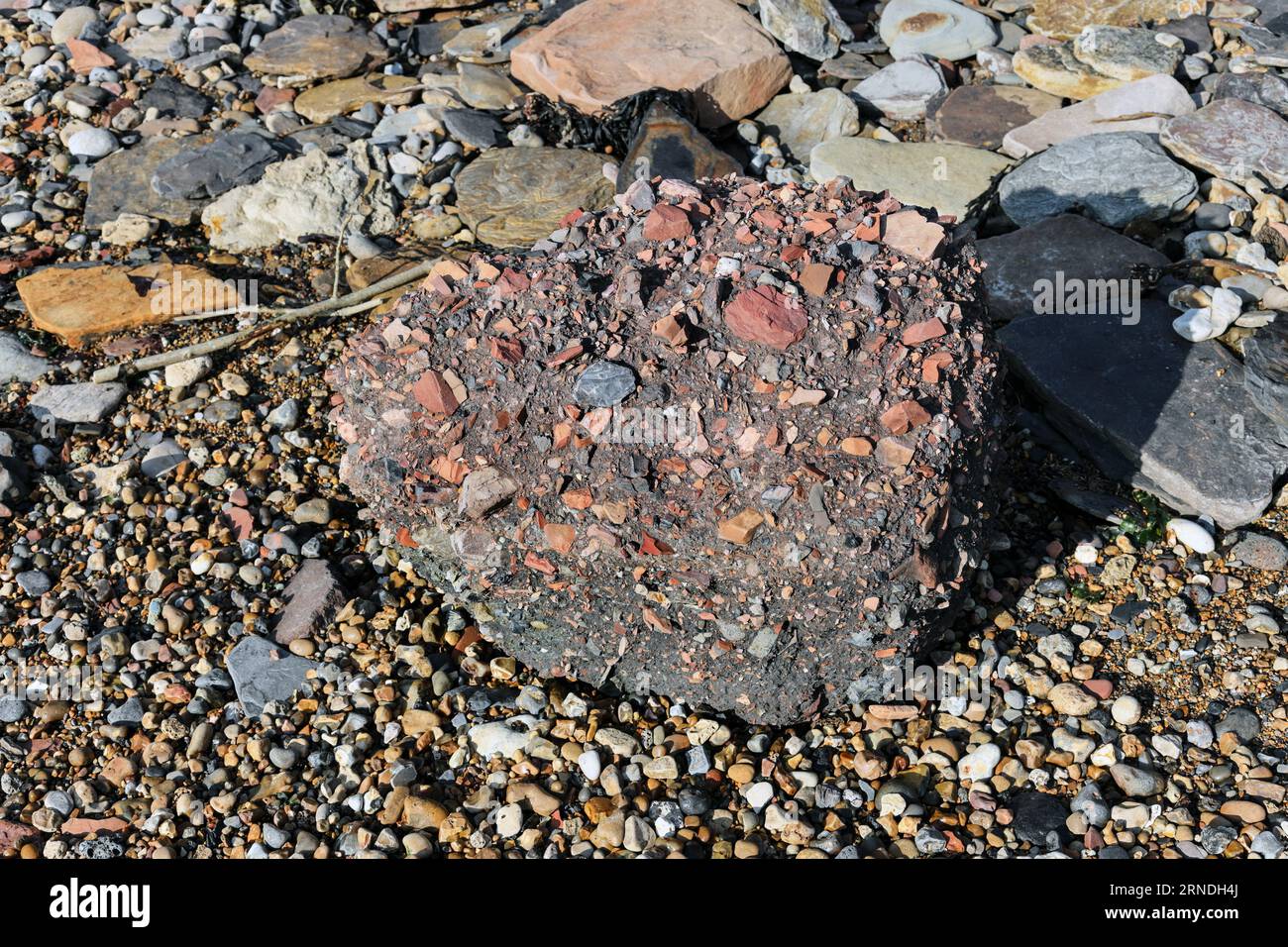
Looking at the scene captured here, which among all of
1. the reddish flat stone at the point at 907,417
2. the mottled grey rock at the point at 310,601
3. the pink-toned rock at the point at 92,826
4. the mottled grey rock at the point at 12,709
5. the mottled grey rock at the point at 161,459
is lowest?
the mottled grey rock at the point at 12,709

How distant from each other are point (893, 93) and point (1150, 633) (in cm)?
290

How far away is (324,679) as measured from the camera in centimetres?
293

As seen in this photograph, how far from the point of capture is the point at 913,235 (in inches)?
106

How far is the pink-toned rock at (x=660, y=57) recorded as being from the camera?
4.82m

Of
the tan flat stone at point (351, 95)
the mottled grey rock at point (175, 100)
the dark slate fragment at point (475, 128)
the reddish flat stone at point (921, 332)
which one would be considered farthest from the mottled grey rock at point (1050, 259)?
the mottled grey rock at point (175, 100)

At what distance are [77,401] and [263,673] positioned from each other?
1408 millimetres

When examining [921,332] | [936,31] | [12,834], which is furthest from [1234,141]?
[12,834]

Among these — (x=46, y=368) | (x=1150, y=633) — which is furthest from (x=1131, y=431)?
(x=46, y=368)

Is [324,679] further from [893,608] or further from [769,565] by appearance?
[893,608]

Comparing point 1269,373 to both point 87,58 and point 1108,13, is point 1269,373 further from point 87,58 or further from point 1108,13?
point 87,58

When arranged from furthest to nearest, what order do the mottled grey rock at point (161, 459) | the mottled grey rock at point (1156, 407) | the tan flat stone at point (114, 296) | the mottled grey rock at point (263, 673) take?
the tan flat stone at point (114, 296), the mottled grey rock at point (161, 459), the mottled grey rock at point (1156, 407), the mottled grey rock at point (263, 673)

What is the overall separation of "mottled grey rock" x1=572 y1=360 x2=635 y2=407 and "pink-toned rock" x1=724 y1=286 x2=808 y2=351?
27cm

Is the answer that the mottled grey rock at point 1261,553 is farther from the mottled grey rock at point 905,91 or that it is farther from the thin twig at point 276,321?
the thin twig at point 276,321

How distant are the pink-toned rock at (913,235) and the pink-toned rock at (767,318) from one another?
36 centimetres
